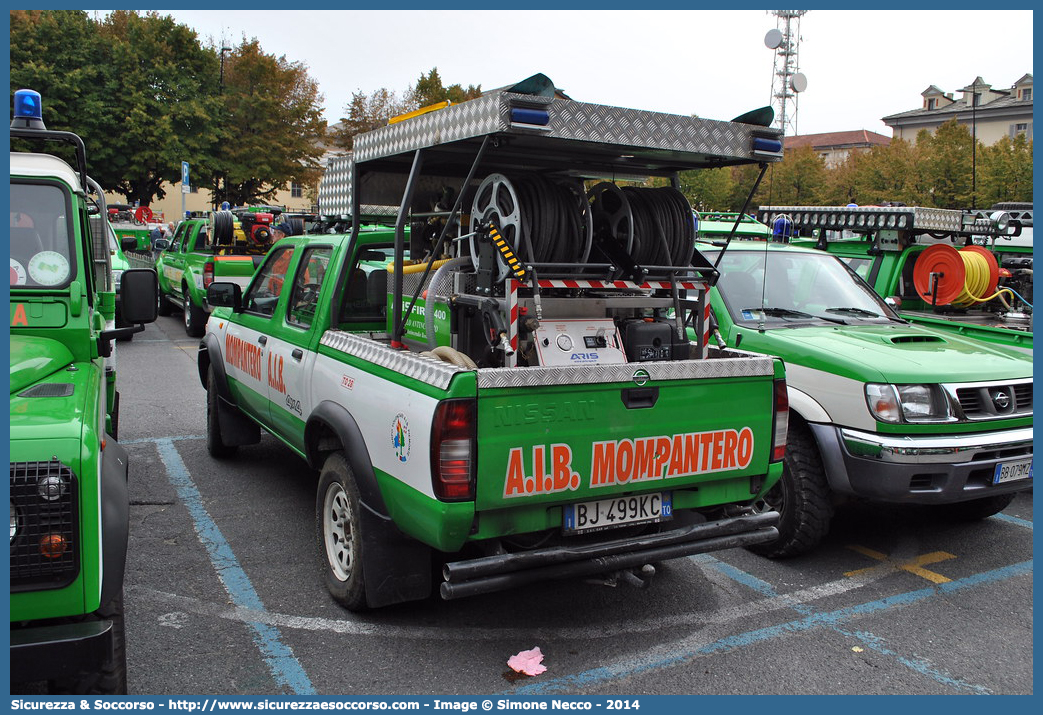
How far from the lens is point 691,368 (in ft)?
12.3

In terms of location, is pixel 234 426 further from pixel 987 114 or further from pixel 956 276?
pixel 987 114

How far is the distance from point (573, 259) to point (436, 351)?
0.95 m

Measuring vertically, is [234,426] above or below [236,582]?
above

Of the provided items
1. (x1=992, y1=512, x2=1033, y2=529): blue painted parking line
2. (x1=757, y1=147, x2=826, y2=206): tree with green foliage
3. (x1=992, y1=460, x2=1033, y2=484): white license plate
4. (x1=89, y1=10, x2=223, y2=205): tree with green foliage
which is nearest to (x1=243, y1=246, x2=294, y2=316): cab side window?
(x1=992, y1=460, x2=1033, y2=484): white license plate

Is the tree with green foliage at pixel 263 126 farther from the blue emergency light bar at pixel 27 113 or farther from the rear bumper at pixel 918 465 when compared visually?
the rear bumper at pixel 918 465

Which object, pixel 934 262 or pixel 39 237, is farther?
pixel 934 262

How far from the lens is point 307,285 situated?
5102 millimetres

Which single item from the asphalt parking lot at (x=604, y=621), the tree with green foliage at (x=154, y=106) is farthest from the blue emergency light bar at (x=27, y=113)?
the tree with green foliage at (x=154, y=106)

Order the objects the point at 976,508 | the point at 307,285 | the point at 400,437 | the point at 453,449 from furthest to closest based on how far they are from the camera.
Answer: the point at 976,508 → the point at 307,285 → the point at 400,437 → the point at 453,449

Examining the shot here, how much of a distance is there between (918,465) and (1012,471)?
71 centimetres

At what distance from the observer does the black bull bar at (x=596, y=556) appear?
3.34 metres

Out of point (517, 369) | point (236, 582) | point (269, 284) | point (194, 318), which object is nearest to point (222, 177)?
point (194, 318)

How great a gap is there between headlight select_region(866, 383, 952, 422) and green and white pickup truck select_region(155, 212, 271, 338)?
10.5 metres

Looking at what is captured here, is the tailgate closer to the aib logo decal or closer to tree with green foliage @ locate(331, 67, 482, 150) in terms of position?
the aib logo decal
